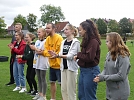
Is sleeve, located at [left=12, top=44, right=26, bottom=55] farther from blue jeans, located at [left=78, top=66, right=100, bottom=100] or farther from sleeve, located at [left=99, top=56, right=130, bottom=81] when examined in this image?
sleeve, located at [left=99, top=56, right=130, bottom=81]

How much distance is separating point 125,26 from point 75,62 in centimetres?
8453

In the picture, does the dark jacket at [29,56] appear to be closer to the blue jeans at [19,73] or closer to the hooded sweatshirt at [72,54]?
the blue jeans at [19,73]

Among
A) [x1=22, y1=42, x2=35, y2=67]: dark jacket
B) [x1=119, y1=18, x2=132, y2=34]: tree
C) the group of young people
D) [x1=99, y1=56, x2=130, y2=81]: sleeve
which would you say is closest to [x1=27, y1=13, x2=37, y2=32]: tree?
[x1=119, y1=18, x2=132, y2=34]: tree

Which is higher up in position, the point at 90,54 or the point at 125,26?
the point at 125,26

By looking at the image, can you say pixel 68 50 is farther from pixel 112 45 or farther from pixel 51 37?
pixel 112 45

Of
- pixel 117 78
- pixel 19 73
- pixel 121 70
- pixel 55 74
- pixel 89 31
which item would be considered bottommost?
pixel 19 73

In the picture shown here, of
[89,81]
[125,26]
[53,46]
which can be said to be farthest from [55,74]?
[125,26]

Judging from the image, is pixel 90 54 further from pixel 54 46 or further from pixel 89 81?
pixel 54 46

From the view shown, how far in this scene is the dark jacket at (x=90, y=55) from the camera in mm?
4262

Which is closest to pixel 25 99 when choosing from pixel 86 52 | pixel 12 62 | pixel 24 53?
pixel 24 53

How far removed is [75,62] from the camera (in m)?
5.08

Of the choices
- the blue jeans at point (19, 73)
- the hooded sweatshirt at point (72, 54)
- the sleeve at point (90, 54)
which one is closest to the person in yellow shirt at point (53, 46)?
the hooded sweatshirt at point (72, 54)

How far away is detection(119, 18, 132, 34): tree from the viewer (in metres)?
85.9

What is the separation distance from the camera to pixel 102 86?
771 centimetres
